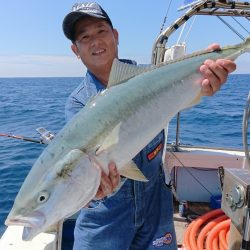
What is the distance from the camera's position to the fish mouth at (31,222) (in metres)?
2.00

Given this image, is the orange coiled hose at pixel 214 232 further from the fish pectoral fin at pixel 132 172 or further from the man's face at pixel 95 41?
the man's face at pixel 95 41

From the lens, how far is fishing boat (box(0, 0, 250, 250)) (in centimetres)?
248

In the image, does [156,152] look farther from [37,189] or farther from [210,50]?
[37,189]

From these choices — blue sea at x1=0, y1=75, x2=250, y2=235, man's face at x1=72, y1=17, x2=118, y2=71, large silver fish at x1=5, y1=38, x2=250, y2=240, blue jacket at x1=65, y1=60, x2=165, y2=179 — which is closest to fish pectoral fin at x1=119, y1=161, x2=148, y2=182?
large silver fish at x1=5, y1=38, x2=250, y2=240

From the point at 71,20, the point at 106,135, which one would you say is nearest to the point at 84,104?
the point at 71,20

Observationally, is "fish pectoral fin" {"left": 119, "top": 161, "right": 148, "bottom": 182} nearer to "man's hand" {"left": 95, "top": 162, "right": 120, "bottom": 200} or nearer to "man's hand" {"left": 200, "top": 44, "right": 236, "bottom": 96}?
"man's hand" {"left": 95, "top": 162, "right": 120, "bottom": 200}

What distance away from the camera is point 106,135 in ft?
7.04

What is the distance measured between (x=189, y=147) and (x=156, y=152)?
11.9 feet

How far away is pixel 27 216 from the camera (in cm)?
202

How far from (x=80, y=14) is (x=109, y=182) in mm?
1247

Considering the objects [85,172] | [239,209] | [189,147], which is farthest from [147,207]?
[189,147]

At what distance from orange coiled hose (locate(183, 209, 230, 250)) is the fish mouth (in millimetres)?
2862

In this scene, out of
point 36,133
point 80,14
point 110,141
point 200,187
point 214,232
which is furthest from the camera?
point 36,133

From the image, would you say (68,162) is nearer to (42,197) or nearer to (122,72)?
(42,197)
